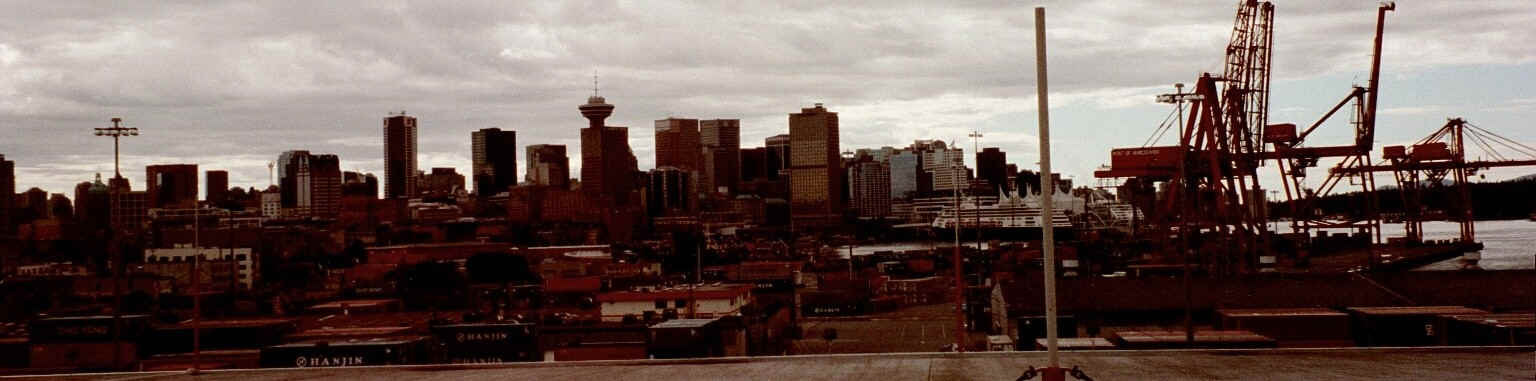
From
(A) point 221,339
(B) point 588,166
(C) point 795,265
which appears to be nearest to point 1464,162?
(C) point 795,265

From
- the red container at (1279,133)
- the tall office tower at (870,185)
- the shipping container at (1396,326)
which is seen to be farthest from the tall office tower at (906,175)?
the shipping container at (1396,326)

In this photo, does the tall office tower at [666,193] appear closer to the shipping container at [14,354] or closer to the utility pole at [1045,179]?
the shipping container at [14,354]

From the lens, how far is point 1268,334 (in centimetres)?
2555

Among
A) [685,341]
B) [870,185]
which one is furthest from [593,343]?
[870,185]

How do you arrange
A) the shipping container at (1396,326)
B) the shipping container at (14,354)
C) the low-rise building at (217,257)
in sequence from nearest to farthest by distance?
the shipping container at (1396,326) → the shipping container at (14,354) → the low-rise building at (217,257)

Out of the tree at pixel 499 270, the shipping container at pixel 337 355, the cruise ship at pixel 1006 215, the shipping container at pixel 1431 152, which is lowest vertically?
the tree at pixel 499 270

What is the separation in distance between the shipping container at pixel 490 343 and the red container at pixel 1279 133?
3538 cm

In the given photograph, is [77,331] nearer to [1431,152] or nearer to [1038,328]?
[1038,328]

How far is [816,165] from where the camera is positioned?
580 ft

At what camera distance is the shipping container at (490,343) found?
2688 cm

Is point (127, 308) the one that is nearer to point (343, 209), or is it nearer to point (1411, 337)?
point (1411, 337)

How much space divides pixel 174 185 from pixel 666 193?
6730 centimetres

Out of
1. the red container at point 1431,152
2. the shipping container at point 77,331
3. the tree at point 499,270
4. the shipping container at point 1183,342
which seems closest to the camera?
the shipping container at point 1183,342

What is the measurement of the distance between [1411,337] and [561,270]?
6085cm
